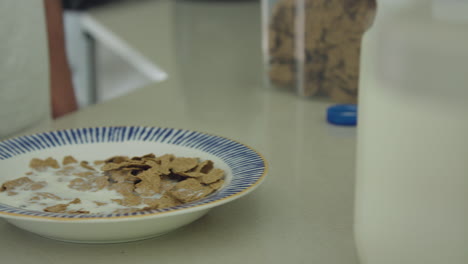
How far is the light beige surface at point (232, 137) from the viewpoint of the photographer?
44 centimetres

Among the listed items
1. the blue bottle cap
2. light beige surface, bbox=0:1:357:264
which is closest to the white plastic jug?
light beige surface, bbox=0:1:357:264

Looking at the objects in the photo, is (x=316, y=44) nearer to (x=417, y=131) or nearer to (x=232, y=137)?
(x=232, y=137)

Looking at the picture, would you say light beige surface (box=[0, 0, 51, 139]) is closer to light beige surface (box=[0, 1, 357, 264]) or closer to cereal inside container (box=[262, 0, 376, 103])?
light beige surface (box=[0, 1, 357, 264])

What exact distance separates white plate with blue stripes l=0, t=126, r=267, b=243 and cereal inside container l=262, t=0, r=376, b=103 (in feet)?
1.01

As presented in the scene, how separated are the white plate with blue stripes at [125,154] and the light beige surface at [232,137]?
0.02 meters

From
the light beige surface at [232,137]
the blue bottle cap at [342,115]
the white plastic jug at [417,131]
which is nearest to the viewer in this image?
the white plastic jug at [417,131]

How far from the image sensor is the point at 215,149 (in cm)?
54

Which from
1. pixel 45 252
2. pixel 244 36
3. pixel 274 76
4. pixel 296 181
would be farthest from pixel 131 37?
pixel 45 252

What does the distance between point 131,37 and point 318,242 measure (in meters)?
0.83

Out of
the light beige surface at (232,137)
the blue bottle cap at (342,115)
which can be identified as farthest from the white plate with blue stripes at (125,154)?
the blue bottle cap at (342,115)

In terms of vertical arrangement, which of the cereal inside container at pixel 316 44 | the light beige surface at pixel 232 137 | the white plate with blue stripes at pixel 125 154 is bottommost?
the light beige surface at pixel 232 137

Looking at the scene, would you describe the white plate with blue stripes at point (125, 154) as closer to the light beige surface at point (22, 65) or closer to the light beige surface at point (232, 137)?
the light beige surface at point (232, 137)

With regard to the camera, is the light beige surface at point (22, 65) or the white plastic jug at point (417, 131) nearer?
the white plastic jug at point (417, 131)

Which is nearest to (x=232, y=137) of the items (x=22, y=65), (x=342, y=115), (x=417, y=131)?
(x=342, y=115)
